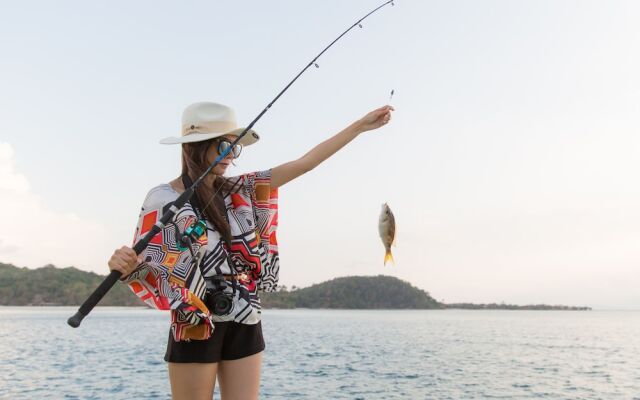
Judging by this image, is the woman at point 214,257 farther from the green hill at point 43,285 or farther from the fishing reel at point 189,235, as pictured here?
the green hill at point 43,285

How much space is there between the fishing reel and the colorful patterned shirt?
1 cm

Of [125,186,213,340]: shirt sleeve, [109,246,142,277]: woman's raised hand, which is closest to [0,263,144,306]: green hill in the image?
[125,186,213,340]: shirt sleeve

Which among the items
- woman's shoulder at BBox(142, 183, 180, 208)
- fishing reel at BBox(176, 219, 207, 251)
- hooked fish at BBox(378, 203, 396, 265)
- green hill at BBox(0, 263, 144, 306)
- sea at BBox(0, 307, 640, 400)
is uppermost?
green hill at BBox(0, 263, 144, 306)

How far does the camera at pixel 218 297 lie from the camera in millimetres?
3062

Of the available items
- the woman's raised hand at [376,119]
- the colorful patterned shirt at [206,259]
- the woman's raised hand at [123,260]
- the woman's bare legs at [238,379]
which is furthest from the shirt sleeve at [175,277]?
the woman's raised hand at [376,119]

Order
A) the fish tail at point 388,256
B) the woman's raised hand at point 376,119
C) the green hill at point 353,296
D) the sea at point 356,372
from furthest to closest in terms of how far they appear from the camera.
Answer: the green hill at point 353,296 → the sea at point 356,372 → the fish tail at point 388,256 → the woman's raised hand at point 376,119

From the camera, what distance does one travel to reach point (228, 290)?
123 inches

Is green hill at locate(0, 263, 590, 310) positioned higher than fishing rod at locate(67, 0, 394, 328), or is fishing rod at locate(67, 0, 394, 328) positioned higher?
green hill at locate(0, 263, 590, 310)

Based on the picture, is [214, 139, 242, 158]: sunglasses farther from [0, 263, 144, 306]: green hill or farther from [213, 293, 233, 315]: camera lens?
[0, 263, 144, 306]: green hill

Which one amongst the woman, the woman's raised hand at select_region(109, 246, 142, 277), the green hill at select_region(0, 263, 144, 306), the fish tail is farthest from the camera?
the green hill at select_region(0, 263, 144, 306)

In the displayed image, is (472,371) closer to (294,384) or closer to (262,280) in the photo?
(294,384)

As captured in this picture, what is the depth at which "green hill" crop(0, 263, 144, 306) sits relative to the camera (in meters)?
151

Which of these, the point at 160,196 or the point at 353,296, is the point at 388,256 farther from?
the point at 353,296

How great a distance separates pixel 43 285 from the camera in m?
158
